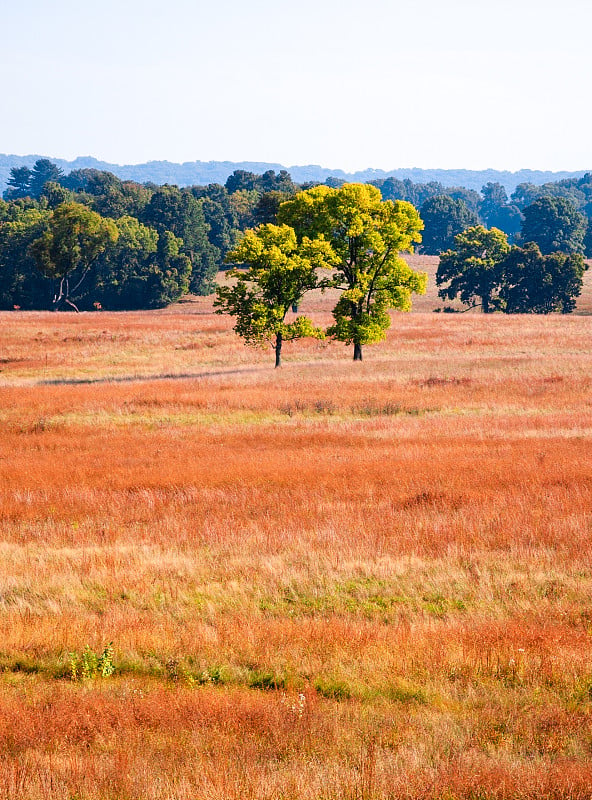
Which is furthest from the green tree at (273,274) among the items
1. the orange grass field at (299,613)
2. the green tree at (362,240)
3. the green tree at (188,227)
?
the green tree at (188,227)

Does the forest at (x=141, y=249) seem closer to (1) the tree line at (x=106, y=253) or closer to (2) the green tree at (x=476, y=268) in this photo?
(1) the tree line at (x=106, y=253)

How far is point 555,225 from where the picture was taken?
130 metres

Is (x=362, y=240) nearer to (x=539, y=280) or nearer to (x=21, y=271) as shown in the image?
(x=539, y=280)

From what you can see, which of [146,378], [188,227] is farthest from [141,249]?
[146,378]

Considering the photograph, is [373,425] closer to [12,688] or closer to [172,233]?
[12,688]

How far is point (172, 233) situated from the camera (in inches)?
4345

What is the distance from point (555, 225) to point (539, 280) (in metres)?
44.1

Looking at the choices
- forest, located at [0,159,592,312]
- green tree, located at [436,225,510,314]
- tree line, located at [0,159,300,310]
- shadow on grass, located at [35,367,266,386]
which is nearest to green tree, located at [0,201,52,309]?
tree line, located at [0,159,300,310]

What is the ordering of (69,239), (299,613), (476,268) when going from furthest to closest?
(476,268) < (69,239) < (299,613)

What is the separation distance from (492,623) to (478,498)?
665cm

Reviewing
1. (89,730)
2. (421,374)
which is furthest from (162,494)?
(421,374)

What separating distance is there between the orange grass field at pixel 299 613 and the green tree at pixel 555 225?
112 meters

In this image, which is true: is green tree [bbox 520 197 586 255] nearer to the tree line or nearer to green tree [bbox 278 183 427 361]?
the tree line

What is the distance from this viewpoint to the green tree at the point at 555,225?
424ft
